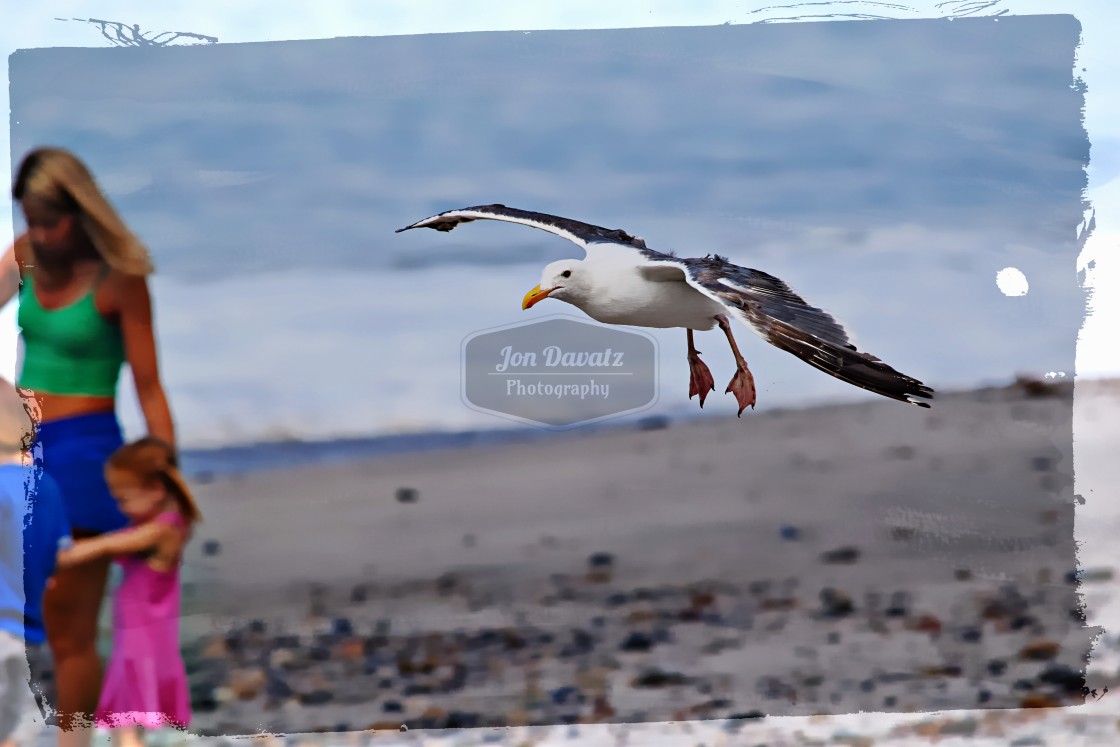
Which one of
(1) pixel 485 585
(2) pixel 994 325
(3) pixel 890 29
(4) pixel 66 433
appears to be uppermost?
(3) pixel 890 29

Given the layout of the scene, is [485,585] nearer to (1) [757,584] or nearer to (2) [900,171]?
(1) [757,584]

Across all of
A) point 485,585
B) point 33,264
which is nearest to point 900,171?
point 485,585

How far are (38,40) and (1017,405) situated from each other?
232cm

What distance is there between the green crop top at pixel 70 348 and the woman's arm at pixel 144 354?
3cm

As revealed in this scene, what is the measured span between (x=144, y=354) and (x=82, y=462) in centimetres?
27

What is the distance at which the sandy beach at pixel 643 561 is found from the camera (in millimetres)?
2316

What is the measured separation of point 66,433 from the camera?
226 cm

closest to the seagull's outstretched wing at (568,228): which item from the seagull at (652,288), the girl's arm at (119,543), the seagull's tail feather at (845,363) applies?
the seagull at (652,288)

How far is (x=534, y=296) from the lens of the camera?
2.32 m

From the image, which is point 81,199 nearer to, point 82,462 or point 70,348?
point 70,348

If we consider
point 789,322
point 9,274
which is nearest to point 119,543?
point 9,274

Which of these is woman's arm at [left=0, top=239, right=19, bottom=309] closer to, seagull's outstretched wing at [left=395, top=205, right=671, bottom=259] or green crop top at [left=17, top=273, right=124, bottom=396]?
green crop top at [left=17, top=273, right=124, bottom=396]
